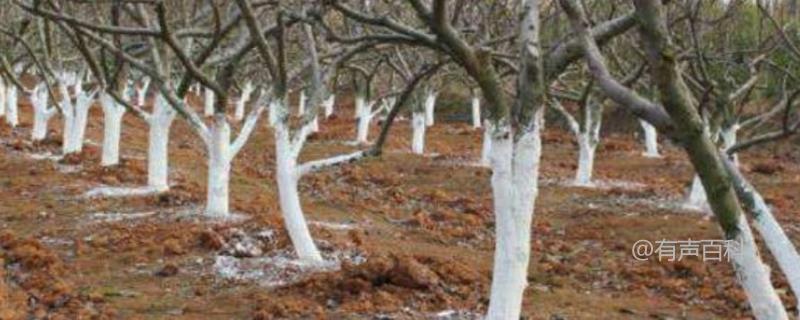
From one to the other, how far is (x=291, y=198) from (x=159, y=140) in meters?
7.63

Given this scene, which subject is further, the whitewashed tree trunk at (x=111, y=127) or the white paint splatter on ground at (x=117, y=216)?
the whitewashed tree trunk at (x=111, y=127)

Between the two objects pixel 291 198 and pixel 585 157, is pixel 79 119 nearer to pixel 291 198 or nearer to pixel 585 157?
pixel 585 157

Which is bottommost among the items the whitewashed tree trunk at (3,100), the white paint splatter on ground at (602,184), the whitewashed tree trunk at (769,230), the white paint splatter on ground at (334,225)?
the white paint splatter on ground at (334,225)

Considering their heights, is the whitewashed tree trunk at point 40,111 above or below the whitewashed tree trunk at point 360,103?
→ below

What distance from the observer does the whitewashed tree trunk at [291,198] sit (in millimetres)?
14430

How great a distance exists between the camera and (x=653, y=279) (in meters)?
15.9

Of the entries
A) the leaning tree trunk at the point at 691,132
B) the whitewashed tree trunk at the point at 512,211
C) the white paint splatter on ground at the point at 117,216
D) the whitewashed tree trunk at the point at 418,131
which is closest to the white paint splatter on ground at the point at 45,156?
the white paint splatter on ground at the point at 117,216

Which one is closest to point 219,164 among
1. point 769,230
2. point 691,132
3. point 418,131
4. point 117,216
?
point 117,216

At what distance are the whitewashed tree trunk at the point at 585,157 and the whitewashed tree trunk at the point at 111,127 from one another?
12116 millimetres

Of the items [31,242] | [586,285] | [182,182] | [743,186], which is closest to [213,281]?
[31,242]

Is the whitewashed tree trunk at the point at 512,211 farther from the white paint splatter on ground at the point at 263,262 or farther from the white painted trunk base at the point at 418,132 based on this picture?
the white painted trunk base at the point at 418,132

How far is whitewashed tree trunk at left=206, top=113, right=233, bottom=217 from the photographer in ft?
58.0

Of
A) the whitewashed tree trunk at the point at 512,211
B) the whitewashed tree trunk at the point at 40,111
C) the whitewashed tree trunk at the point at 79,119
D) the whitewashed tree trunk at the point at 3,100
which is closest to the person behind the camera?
the whitewashed tree trunk at the point at 512,211

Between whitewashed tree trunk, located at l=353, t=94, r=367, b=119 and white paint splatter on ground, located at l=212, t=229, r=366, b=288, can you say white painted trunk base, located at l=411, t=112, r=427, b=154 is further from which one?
white paint splatter on ground, located at l=212, t=229, r=366, b=288
